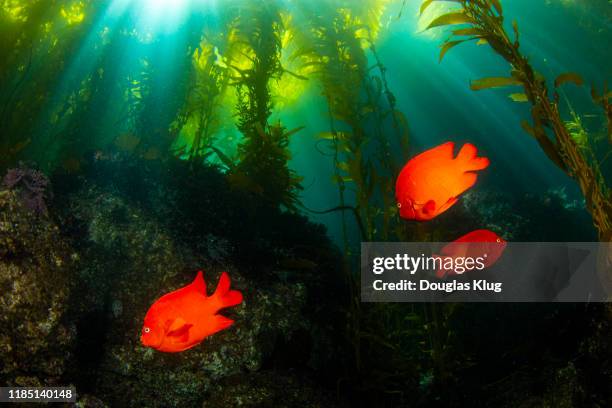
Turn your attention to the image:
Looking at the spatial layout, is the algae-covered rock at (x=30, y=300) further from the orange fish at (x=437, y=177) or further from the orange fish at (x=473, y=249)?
the orange fish at (x=473, y=249)

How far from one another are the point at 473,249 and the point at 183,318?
2.52 metres

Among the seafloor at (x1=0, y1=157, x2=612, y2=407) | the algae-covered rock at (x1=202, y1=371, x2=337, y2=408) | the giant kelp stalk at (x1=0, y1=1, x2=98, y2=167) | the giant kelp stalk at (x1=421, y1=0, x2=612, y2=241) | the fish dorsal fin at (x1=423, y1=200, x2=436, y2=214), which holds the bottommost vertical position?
the algae-covered rock at (x1=202, y1=371, x2=337, y2=408)

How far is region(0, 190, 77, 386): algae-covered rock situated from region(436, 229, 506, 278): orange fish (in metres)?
3.68

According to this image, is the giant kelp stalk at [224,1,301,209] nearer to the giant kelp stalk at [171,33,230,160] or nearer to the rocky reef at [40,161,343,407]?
the rocky reef at [40,161,343,407]

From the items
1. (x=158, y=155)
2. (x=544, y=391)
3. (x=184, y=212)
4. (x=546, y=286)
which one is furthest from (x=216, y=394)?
(x=546, y=286)

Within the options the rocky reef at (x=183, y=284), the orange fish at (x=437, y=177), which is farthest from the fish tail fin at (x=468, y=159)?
the rocky reef at (x=183, y=284)

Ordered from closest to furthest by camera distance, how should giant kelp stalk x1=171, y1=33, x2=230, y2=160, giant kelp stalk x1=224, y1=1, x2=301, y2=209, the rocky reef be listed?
the rocky reef, giant kelp stalk x1=224, y1=1, x2=301, y2=209, giant kelp stalk x1=171, y1=33, x2=230, y2=160

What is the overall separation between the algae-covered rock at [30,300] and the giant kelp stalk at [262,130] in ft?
7.34

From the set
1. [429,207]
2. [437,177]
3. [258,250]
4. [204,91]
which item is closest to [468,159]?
[437,177]

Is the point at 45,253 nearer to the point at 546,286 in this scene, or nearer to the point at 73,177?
the point at 73,177

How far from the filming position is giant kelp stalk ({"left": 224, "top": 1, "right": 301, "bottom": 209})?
4.71m

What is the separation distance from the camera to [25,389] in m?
2.87

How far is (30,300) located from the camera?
3055 millimetres

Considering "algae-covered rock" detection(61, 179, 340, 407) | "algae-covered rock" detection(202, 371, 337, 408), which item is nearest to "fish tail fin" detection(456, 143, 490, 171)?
"algae-covered rock" detection(61, 179, 340, 407)
